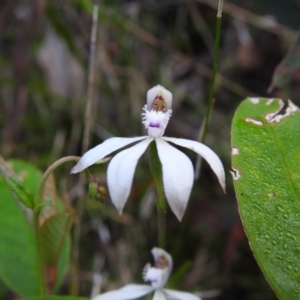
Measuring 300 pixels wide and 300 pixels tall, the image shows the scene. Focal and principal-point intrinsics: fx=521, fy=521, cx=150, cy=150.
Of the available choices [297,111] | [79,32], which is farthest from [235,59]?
[297,111]

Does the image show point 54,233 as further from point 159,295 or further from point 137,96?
point 137,96

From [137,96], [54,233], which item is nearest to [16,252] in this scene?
[54,233]

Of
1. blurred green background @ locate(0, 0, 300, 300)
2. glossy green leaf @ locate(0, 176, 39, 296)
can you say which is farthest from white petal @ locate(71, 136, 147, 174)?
blurred green background @ locate(0, 0, 300, 300)

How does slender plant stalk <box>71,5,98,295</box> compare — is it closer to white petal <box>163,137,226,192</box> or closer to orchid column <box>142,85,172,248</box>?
orchid column <box>142,85,172,248</box>

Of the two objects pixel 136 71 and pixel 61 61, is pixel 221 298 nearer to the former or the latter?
pixel 136 71

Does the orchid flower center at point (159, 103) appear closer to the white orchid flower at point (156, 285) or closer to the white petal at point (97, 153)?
the white petal at point (97, 153)

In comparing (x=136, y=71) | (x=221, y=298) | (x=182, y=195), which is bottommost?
(x=221, y=298)
